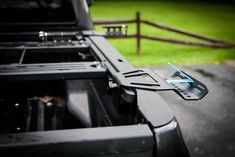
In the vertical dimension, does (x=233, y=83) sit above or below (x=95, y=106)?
below

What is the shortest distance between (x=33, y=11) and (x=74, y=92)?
3.13ft

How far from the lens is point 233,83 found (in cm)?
642

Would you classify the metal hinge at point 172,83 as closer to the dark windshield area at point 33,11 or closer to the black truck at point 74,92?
the black truck at point 74,92

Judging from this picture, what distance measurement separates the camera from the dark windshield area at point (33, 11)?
3279mm

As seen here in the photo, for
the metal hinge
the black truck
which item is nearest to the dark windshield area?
the black truck

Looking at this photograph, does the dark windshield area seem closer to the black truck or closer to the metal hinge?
the black truck

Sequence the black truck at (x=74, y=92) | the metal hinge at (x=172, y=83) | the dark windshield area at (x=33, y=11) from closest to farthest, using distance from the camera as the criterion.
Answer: the black truck at (x=74, y=92) < the metal hinge at (x=172, y=83) < the dark windshield area at (x=33, y=11)

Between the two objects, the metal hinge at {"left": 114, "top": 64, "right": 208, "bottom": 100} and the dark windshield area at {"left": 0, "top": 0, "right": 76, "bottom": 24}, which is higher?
the dark windshield area at {"left": 0, "top": 0, "right": 76, "bottom": 24}

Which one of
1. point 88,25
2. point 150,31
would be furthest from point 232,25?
point 88,25

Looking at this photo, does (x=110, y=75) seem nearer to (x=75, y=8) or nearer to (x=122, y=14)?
(x=75, y=8)

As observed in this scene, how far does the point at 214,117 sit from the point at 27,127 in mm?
2982

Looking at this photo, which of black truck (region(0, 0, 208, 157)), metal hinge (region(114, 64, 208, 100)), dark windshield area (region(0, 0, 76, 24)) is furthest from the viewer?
dark windshield area (region(0, 0, 76, 24))

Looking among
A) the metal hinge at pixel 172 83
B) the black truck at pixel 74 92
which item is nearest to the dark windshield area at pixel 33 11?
the black truck at pixel 74 92

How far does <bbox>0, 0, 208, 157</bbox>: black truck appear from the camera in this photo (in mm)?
1215
